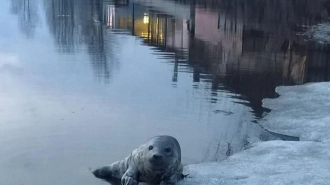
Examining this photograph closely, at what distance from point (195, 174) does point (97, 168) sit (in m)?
1.40

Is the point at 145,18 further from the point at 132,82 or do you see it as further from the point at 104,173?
the point at 104,173

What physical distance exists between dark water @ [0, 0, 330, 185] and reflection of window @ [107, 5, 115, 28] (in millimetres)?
173

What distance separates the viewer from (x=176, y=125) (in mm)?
12234

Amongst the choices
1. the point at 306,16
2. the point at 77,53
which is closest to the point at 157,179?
the point at 77,53

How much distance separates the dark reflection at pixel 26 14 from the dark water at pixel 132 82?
0.19 m

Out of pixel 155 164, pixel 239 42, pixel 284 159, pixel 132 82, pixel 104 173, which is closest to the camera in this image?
pixel 155 164

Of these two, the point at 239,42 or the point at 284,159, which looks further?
the point at 239,42

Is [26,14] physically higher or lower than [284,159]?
higher

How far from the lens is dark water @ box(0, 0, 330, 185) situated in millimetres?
10742

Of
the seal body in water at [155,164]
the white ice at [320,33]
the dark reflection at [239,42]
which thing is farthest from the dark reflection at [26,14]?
the seal body in water at [155,164]

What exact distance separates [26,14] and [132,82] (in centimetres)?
1687

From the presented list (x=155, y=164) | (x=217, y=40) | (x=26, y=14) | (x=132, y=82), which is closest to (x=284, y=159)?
(x=155, y=164)

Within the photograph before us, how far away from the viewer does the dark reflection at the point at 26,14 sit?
2570 centimetres

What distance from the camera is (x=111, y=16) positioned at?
30375mm
